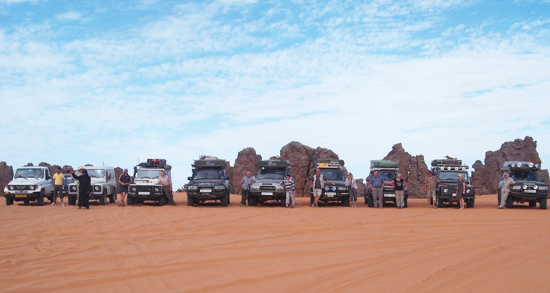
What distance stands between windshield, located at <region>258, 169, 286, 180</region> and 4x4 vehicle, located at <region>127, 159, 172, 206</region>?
4.68 meters

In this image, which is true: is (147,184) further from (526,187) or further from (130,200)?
(526,187)

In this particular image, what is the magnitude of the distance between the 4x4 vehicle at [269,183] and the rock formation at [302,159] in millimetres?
14157

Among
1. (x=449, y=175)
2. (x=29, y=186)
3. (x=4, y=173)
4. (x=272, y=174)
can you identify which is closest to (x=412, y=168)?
(x=449, y=175)

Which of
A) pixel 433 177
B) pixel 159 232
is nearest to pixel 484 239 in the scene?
pixel 159 232

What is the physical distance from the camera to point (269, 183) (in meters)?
21.2

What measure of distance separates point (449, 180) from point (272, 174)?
26.5ft

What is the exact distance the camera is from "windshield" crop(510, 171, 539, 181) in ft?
69.7

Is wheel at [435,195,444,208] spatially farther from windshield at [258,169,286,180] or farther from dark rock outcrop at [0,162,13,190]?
dark rock outcrop at [0,162,13,190]

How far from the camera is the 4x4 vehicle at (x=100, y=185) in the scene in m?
22.2

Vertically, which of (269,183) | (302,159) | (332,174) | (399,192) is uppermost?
(302,159)

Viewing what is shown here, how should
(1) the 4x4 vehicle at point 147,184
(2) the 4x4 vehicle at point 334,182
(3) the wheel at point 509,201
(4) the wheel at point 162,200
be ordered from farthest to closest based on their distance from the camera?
1. (4) the wheel at point 162,200
2. (1) the 4x4 vehicle at point 147,184
3. (2) the 4x4 vehicle at point 334,182
4. (3) the wheel at point 509,201

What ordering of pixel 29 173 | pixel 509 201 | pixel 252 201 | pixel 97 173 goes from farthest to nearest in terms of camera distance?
1. pixel 97 173
2. pixel 29 173
3. pixel 252 201
4. pixel 509 201

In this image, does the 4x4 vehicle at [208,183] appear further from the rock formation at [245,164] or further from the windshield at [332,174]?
the rock formation at [245,164]

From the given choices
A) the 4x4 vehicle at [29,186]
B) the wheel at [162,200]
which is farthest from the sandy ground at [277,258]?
the 4x4 vehicle at [29,186]
